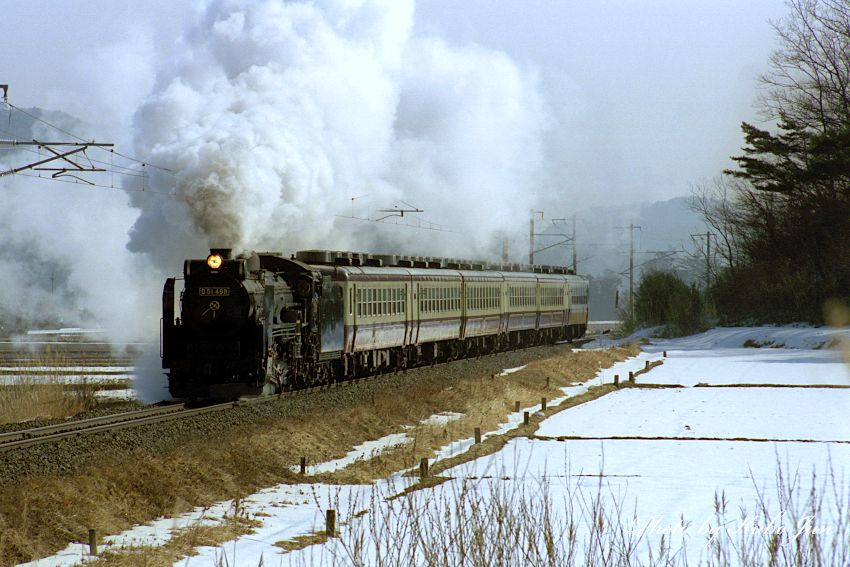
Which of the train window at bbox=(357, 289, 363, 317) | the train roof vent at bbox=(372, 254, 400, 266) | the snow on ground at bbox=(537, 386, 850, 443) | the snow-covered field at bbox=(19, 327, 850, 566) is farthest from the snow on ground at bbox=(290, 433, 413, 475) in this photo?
the train roof vent at bbox=(372, 254, 400, 266)

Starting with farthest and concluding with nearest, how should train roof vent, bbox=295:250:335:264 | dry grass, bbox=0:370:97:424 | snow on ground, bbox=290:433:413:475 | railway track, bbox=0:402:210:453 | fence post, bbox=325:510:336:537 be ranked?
train roof vent, bbox=295:250:335:264 < dry grass, bbox=0:370:97:424 < railway track, bbox=0:402:210:453 < snow on ground, bbox=290:433:413:475 < fence post, bbox=325:510:336:537

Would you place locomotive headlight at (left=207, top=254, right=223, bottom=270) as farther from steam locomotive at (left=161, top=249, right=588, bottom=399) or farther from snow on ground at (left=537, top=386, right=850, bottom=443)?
snow on ground at (left=537, top=386, right=850, bottom=443)

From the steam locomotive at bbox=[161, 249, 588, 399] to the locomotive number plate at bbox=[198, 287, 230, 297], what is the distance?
25 mm

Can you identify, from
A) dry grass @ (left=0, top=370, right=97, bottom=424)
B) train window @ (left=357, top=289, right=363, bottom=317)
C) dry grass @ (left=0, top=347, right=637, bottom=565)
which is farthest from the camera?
train window @ (left=357, top=289, right=363, bottom=317)

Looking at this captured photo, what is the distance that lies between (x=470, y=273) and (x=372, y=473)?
22.3 m

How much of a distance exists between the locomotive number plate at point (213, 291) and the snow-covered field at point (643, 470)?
4.16m

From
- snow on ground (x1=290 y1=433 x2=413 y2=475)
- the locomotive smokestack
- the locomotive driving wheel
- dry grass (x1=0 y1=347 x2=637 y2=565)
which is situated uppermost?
the locomotive smokestack

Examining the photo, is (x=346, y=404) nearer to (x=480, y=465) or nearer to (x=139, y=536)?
(x=480, y=465)

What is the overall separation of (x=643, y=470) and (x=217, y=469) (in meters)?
5.36

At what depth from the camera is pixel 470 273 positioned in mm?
36688

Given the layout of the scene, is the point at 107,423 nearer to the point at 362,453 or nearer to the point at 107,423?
the point at 107,423

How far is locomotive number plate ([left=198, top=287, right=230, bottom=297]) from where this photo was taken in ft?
66.7

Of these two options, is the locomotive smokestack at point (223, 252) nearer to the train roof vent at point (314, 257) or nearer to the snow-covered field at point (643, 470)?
the train roof vent at point (314, 257)

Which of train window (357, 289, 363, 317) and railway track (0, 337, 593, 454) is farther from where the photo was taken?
train window (357, 289, 363, 317)
